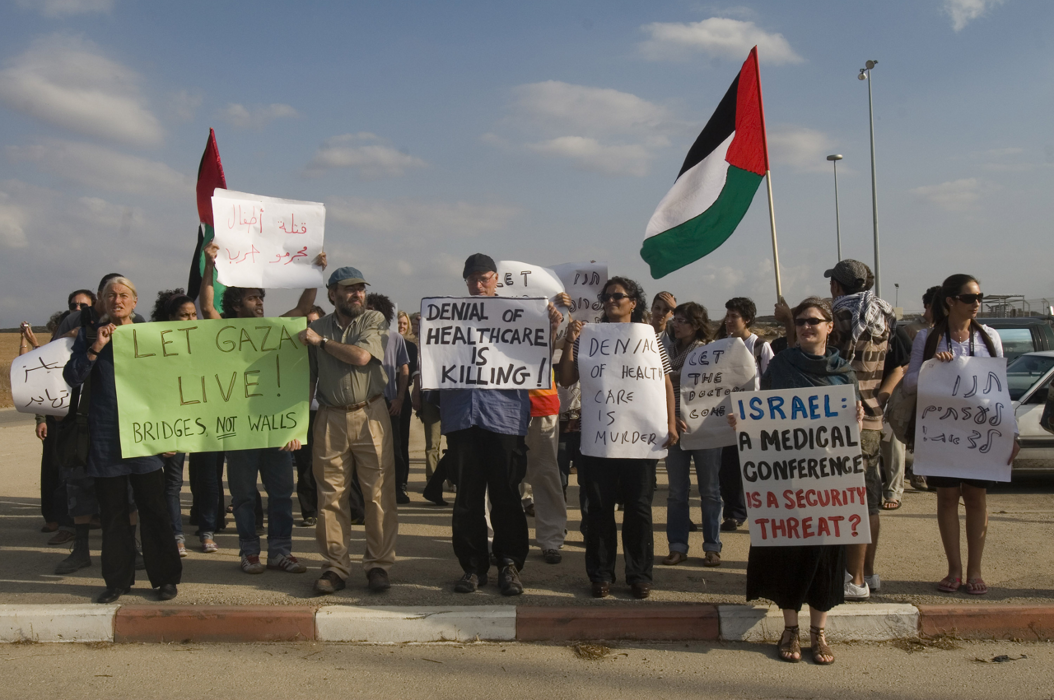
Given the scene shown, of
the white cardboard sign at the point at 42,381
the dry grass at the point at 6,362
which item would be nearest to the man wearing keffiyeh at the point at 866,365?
the white cardboard sign at the point at 42,381

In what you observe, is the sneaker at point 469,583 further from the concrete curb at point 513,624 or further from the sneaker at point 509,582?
the concrete curb at point 513,624

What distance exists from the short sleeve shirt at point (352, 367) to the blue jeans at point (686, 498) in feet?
7.26

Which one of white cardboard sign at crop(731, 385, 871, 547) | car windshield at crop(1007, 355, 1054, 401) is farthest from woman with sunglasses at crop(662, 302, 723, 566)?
car windshield at crop(1007, 355, 1054, 401)

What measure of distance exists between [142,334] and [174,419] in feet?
1.92

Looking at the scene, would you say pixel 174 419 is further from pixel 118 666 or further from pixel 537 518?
pixel 537 518

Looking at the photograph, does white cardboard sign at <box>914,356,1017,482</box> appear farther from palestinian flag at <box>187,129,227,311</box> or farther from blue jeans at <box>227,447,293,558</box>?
palestinian flag at <box>187,129,227,311</box>

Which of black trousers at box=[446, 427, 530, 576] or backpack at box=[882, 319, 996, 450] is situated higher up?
backpack at box=[882, 319, 996, 450]

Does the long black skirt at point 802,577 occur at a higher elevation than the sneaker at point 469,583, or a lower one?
higher

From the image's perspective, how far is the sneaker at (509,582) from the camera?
17.0 feet

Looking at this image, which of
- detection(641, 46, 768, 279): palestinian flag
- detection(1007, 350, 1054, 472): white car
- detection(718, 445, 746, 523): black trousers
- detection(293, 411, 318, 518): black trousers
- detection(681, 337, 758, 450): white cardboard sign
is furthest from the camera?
detection(1007, 350, 1054, 472): white car

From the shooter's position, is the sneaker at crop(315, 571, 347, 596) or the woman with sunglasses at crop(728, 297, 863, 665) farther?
the sneaker at crop(315, 571, 347, 596)

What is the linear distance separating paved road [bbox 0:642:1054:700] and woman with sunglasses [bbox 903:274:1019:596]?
63cm

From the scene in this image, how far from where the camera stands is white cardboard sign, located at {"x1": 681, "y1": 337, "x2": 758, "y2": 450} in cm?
588

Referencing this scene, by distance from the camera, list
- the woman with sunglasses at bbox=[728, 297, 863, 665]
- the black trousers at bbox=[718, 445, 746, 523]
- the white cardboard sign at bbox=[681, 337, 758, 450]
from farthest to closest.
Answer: the black trousers at bbox=[718, 445, 746, 523], the white cardboard sign at bbox=[681, 337, 758, 450], the woman with sunglasses at bbox=[728, 297, 863, 665]
